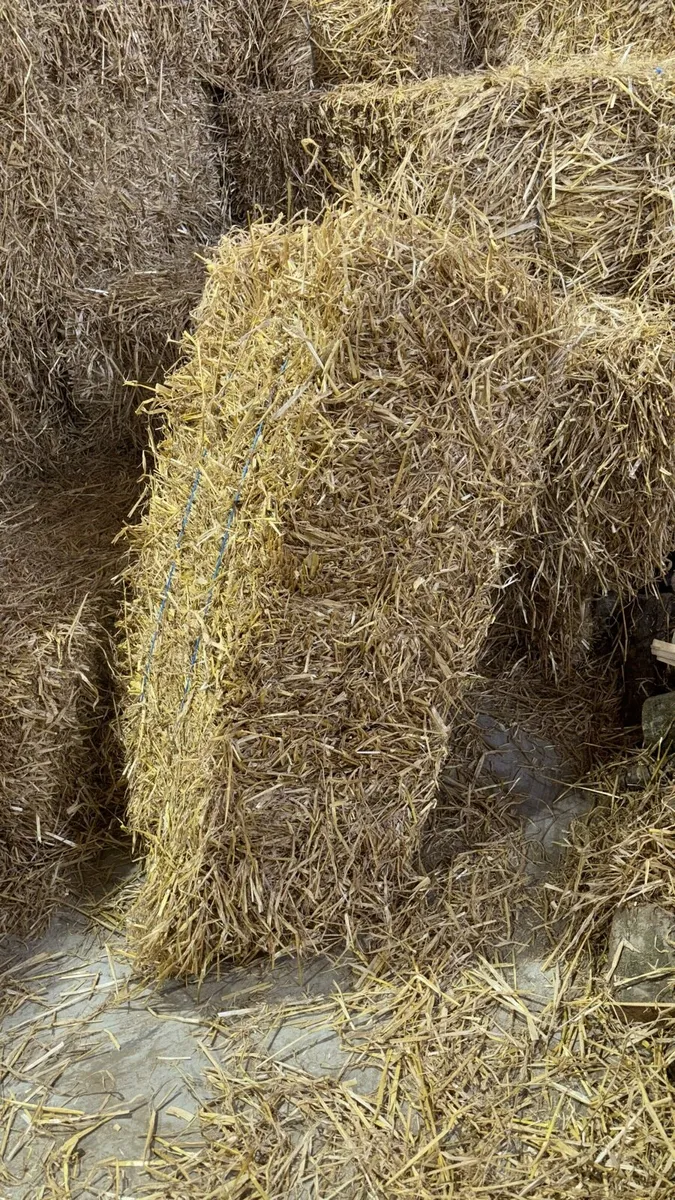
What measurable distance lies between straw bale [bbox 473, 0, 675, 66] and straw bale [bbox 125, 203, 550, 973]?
5.31 ft

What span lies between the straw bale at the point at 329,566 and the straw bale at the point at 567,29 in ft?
5.31

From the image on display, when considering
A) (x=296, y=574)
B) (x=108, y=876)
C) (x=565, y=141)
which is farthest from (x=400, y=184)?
(x=108, y=876)

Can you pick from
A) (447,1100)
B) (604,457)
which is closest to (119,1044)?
(447,1100)

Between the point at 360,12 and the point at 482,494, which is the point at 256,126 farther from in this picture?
the point at 482,494

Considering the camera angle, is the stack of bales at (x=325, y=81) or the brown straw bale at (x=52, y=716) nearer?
the brown straw bale at (x=52, y=716)

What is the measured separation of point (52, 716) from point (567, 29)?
2977 millimetres

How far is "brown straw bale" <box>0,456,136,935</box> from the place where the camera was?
2539 millimetres

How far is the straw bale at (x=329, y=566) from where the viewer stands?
2.06m

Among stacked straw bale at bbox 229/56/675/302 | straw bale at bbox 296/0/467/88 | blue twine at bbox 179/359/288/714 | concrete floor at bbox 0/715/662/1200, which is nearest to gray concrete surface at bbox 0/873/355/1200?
concrete floor at bbox 0/715/662/1200

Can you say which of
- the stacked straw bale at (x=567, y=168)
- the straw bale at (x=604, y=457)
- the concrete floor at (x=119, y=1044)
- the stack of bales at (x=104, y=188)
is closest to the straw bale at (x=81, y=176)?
the stack of bales at (x=104, y=188)

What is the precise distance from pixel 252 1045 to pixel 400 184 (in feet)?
7.51

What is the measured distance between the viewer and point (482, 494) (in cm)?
224

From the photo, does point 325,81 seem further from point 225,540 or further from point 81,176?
point 225,540

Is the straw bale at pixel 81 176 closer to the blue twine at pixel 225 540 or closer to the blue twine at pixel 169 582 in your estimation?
the blue twine at pixel 169 582
